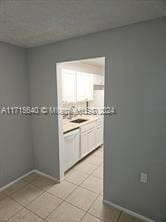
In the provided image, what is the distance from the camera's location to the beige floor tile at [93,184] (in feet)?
8.16

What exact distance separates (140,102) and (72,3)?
4.03ft

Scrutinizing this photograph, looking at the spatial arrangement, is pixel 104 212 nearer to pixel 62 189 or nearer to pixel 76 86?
pixel 62 189

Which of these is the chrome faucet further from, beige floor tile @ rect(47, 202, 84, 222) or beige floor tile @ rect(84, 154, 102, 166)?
beige floor tile @ rect(47, 202, 84, 222)

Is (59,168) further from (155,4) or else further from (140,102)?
(155,4)

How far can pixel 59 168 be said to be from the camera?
265 cm

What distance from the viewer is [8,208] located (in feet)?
6.87

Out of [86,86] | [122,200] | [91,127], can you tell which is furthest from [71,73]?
[122,200]

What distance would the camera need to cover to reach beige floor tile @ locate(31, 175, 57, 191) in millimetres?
2568

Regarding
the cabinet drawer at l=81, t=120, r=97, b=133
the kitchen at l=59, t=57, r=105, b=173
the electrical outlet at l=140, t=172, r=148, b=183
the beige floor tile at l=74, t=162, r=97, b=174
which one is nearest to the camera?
the electrical outlet at l=140, t=172, r=148, b=183

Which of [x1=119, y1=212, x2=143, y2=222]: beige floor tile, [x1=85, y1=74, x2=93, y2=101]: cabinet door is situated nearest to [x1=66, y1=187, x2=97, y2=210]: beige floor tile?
[x1=119, y1=212, x2=143, y2=222]: beige floor tile

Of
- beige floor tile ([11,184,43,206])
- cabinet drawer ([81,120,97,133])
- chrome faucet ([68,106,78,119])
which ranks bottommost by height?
beige floor tile ([11,184,43,206])

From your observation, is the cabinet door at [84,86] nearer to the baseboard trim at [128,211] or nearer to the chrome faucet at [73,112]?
the chrome faucet at [73,112]

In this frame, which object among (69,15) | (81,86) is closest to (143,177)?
(69,15)

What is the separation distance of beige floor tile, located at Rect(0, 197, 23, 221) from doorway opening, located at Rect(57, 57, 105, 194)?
0.83m
